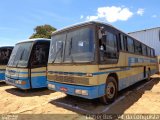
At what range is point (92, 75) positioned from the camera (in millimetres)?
6020

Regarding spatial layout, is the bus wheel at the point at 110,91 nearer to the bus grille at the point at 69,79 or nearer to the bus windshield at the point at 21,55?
the bus grille at the point at 69,79

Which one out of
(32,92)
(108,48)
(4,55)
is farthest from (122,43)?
(4,55)

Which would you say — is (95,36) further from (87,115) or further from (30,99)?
(30,99)

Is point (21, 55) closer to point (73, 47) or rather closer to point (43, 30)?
point (73, 47)

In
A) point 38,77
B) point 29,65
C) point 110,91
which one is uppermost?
point 29,65

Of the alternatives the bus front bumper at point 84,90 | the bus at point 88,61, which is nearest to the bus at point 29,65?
the bus at point 88,61

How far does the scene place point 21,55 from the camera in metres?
9.49

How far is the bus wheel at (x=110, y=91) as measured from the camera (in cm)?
690

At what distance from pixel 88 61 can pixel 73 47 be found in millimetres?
897

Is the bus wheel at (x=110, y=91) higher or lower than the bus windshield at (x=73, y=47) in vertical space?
lower

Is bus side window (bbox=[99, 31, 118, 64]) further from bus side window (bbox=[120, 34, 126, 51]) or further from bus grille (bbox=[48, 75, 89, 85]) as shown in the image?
bus grille (bbox=[48, 75, 89, 85])

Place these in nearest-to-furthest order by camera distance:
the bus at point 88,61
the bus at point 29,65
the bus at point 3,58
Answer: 1. the bus at point 88,61
2. the bus at point 29,65
3. the bus at point 3,58

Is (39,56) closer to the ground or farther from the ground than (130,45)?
closer to the ground

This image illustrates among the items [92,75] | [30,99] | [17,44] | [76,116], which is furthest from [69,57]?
[17,44]
